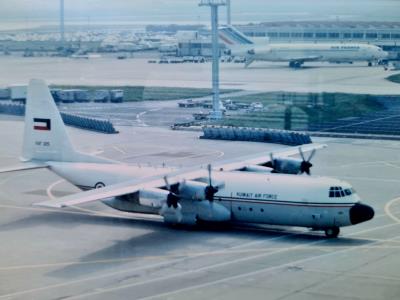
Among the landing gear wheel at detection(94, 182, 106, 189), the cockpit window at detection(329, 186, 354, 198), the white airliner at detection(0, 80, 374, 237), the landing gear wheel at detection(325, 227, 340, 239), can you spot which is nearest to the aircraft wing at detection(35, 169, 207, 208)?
the white airliner at detection(0, 80, 374, 237)

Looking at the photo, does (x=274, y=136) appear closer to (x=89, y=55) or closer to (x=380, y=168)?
(x=380, y=168)

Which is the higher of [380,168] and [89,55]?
[89,55]

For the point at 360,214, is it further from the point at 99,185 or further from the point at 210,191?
the point at 99,185

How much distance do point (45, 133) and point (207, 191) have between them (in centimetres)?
714

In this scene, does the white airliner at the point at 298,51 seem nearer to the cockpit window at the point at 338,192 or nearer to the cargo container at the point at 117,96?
the cargo container at the point at 117,96

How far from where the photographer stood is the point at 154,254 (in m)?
26.2

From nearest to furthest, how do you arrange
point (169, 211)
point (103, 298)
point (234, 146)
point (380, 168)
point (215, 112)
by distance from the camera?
point (103, 298), point (169, 211), point (380, 168), point (234, 146), point (215, 112)

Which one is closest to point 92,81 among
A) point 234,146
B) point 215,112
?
point 215,112

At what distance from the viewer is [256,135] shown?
156 ft

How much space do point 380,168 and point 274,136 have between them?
775 cm

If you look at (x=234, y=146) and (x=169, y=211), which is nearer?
(x=169, y=211)

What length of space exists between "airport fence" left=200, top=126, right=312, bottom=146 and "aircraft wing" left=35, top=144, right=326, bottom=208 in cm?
1164

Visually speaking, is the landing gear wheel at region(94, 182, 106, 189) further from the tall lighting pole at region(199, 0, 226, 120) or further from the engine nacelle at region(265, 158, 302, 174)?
the tall lighting pole at region(199, 0, 226, 120)

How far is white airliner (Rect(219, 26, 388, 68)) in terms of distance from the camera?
219ft
